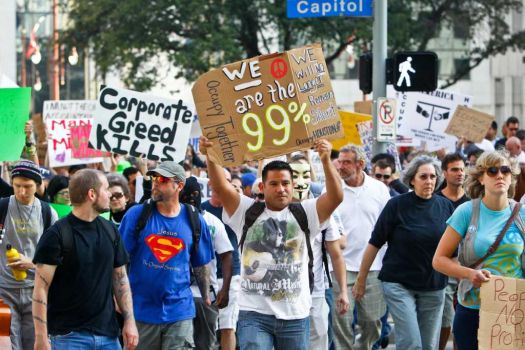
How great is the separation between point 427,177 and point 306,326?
7.61 ft

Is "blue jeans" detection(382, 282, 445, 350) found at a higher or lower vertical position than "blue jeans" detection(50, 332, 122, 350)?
lower

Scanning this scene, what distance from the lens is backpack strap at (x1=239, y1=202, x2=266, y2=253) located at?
842cm

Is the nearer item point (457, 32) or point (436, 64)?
point (436, 64)

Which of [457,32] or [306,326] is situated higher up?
[457,32]

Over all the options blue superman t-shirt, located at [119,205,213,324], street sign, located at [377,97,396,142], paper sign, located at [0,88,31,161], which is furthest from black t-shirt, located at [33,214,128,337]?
street sign, located at [377,97,396,142]

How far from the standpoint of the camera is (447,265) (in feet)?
26.0

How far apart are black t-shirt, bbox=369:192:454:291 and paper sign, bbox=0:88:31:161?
3834mm

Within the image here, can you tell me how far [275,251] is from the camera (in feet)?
27.4

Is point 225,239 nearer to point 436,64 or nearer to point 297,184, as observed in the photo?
point 297,184

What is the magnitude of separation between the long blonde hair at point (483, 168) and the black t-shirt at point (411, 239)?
2.01m

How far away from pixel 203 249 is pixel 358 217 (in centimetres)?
254

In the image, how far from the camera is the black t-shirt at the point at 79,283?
772 centimetres

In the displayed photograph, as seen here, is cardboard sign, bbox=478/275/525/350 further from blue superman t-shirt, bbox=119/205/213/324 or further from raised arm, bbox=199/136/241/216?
blue superman t-shirt, bbox=119/205/213/324

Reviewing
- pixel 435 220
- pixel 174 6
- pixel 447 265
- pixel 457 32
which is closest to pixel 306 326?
pixel 447 265
